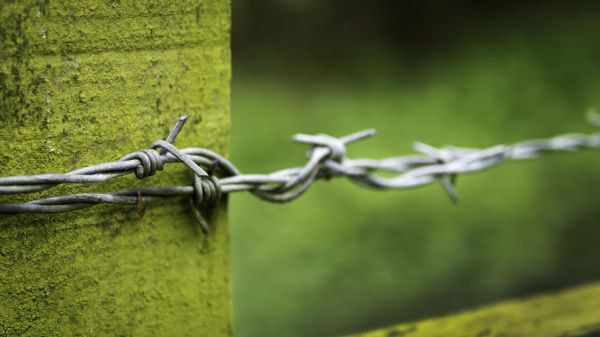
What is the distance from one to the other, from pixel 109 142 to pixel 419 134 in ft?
7.58

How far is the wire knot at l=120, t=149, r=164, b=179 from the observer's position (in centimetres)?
74

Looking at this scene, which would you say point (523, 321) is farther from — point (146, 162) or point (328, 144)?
point (146, 162)

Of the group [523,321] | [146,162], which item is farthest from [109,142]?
[523,321]

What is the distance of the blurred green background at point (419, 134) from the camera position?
283 centimetres

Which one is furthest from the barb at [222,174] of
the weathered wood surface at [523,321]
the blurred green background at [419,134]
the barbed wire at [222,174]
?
the blurred green background at [419,134]

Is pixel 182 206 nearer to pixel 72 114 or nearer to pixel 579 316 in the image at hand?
pixel 72 114

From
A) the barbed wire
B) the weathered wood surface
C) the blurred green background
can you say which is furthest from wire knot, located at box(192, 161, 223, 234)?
the blurred green background

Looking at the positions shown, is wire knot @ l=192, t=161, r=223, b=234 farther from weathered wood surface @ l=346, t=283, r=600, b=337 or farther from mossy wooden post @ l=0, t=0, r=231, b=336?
weathered wood surface @ l=346, t=283, r=600, b=337

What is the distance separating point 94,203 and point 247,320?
6.16 ft

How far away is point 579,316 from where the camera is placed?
1.08 meters

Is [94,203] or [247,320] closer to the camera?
[94,203]

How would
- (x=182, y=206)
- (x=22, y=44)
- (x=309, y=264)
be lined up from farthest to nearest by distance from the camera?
(x=309, y=264) → (x=182, y=206) → (x=22, y=44)

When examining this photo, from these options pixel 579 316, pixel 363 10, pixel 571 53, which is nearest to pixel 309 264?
pixel 363 10

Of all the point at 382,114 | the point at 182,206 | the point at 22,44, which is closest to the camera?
the point at 22,44
